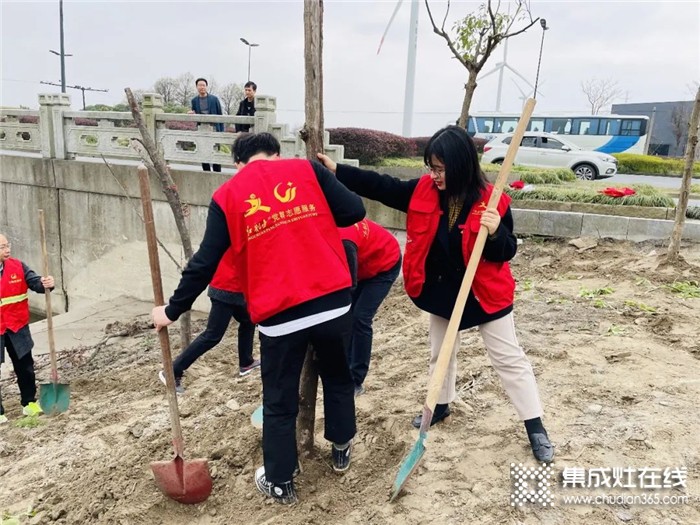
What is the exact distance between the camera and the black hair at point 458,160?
250 centimetres

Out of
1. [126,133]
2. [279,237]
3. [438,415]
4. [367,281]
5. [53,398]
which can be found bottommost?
[53,398]

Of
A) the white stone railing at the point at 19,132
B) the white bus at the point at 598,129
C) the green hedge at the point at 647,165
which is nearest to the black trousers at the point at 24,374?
the white stone railing at the point at 19,132

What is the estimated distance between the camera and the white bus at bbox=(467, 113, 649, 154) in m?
23.2

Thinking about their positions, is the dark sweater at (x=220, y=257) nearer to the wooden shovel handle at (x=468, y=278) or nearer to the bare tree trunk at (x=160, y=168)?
the wooden shovel handle at (x=468, y=278)

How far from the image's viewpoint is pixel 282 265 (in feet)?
7.57

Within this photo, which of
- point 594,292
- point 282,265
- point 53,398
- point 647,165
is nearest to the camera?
point 282,265

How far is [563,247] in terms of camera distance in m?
6.65

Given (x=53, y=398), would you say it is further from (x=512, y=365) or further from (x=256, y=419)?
(x=512, y=365)

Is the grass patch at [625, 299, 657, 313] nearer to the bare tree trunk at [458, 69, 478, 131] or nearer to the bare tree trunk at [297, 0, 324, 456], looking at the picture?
the bare tree trunk at [458, 69, 478, 131]

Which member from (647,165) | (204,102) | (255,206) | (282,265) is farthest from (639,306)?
(647,165)

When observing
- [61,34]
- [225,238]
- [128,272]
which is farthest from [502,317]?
[61,34]

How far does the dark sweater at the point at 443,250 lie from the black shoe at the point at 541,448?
24.7 inches

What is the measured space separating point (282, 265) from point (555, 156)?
51.6 ft

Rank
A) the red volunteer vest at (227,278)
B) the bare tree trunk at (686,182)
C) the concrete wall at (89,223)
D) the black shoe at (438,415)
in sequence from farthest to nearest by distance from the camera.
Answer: the concrete wall at (89,223)
the bare tree trunk at (686,182)
the red volunteer vest at (227,278)
the black shoe at (438,415)
